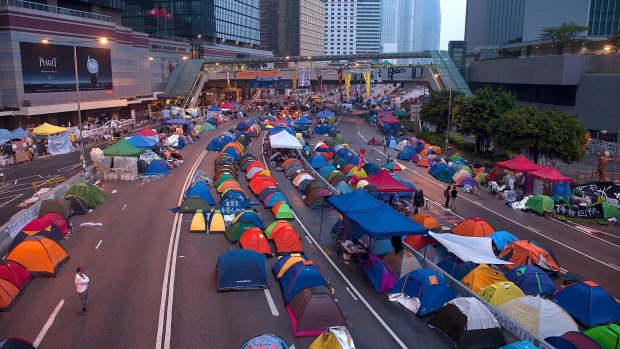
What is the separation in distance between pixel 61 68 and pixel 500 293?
50536mm

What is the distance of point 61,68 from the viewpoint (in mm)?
51938

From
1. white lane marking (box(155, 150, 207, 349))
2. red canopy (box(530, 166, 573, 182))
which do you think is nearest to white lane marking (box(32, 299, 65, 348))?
white lane marking (box(155, 150, 207, 349))

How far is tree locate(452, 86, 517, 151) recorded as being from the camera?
4378 centimetres

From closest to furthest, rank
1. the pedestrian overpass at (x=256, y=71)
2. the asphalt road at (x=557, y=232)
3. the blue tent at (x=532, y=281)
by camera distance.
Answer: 1. the blue tent at (x=532, y=281)
2. the asphalt road at (x=557, y=232)
3. the pedestrian overpass at (x=256, y=71)

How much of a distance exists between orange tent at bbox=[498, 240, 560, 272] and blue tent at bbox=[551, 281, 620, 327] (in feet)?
8.95

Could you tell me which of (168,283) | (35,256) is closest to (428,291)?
(168,283)

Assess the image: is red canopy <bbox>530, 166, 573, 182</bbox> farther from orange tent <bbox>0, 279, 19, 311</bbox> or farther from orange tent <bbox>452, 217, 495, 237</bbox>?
orange tent <bbox>0, 279, 19, 311</bbox>

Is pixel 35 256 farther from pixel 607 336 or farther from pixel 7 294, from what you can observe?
pixel 607 336

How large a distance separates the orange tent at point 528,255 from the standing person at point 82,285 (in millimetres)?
13005

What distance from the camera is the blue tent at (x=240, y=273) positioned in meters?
15.2

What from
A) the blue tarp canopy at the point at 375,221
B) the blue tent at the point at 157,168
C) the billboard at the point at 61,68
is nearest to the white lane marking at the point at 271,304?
the blue tarp canopy at the point at 375,221

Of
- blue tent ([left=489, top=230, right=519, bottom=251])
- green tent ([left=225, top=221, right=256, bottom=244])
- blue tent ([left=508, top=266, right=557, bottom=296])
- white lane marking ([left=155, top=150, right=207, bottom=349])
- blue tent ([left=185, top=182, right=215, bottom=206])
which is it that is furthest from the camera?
blue tent ([left=185, top=182, right=215, bottom=206])

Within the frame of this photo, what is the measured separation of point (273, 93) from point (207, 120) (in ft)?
231

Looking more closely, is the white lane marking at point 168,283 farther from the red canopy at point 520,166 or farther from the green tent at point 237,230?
the red canopy at point 520,166
